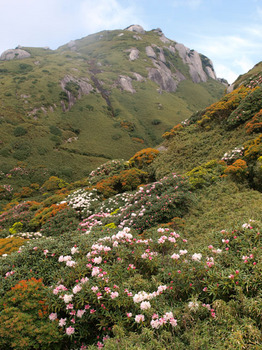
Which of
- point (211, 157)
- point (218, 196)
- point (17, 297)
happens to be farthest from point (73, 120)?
point (17, 297)

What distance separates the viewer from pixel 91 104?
251ft

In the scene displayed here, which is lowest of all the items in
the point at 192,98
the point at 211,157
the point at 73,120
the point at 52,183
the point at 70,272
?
the point at 52,183

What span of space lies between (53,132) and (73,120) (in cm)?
1221

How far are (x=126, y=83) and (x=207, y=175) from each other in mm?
98000

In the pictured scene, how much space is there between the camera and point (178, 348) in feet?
9.84

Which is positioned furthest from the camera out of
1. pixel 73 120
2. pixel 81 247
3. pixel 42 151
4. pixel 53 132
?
pixel 73 120

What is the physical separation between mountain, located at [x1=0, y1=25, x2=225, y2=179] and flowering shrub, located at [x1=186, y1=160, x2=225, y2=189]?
36294mm

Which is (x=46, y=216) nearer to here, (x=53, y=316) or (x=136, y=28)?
(x=53, y=316)

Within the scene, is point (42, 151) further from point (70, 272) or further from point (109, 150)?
point (70, 272)

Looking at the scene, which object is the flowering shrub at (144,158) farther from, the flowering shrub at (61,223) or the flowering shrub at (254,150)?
the flowering shrub at (254,150)

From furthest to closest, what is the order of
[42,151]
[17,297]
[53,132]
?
[53,132] → [42,151] → [17,297]

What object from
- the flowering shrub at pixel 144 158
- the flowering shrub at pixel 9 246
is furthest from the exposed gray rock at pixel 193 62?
the flowering shrub at pixel 9 246

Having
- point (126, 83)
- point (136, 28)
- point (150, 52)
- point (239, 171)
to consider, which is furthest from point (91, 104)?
point (136, 28)

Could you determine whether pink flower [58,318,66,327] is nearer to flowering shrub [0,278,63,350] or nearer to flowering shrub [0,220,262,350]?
flowering shrub [0,220,262,350]
